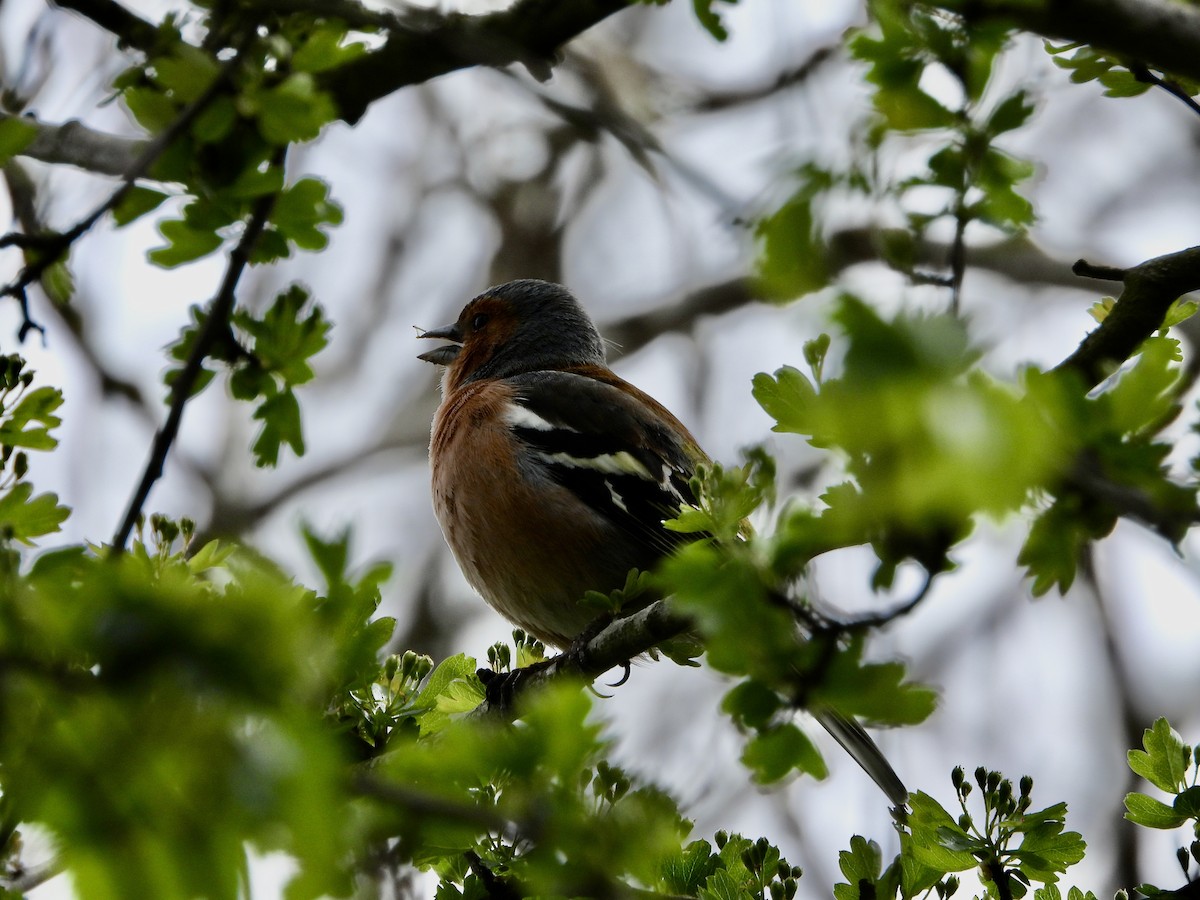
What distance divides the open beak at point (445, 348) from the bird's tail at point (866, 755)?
379 cm

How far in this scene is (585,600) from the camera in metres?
3.03

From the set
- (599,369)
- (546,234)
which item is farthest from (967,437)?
(546,234)

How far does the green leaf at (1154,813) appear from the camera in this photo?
2934 millimetres

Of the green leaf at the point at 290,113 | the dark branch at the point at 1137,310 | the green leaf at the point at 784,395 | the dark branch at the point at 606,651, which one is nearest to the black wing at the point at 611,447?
the dark branch at the point at 606,651

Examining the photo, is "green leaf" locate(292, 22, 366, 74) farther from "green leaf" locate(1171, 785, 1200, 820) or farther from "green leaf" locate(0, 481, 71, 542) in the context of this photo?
"green leaf" locate(1171, 785, 1200, 820)

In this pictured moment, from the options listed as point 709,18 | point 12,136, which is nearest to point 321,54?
point 12,136

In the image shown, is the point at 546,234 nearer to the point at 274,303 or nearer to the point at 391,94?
the point at 391,94

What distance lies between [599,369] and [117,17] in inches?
134

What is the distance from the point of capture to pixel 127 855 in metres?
1.45

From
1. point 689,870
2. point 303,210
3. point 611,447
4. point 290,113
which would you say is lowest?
point 611,447

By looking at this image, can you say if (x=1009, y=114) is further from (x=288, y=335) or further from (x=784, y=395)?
(x=288, y=335)

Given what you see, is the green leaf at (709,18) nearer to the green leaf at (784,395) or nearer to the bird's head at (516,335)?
the green leaf at (784,395)

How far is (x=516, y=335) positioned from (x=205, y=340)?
478 centimetres

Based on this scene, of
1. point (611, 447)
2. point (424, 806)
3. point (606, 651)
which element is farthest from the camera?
point (611, 447)
